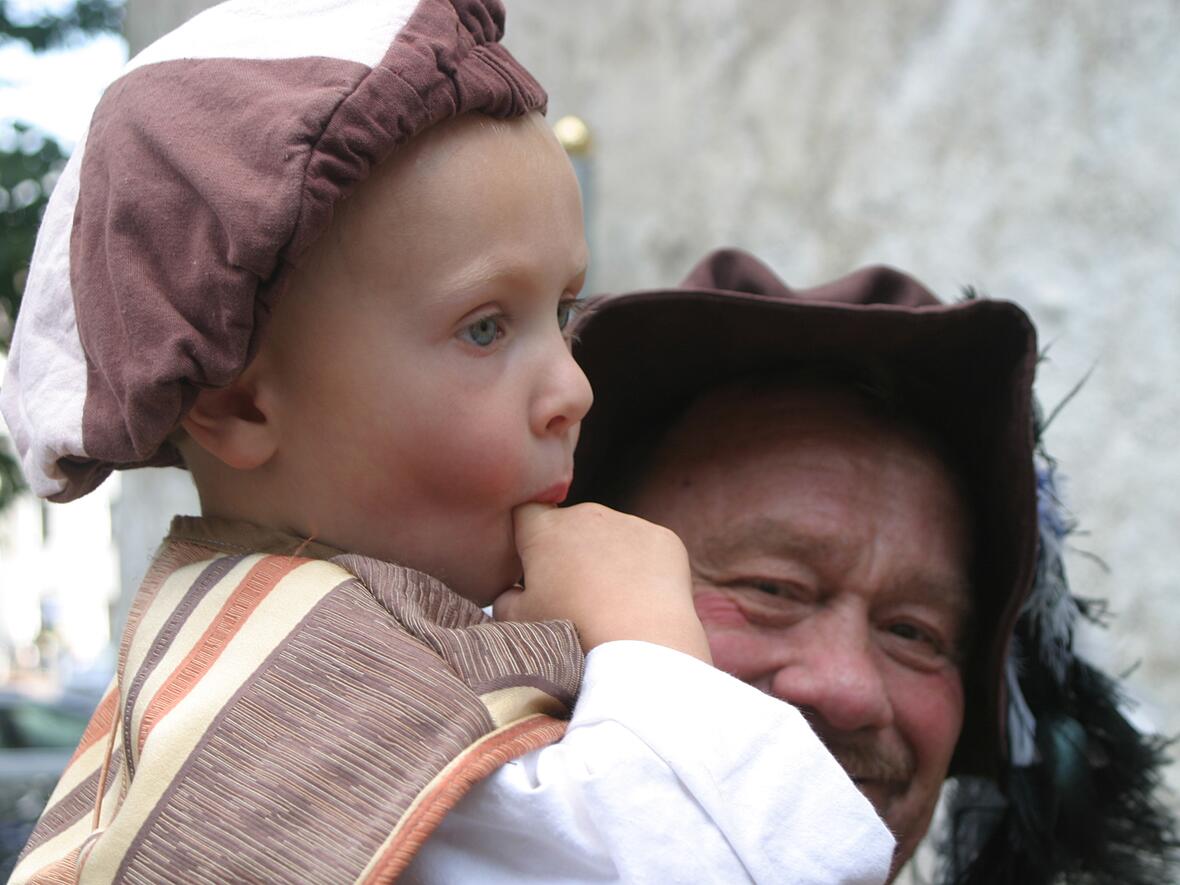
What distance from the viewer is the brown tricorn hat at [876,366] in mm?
2141

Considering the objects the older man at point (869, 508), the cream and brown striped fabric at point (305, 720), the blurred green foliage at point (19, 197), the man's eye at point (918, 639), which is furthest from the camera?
the blurred green foliage at point (19, 197)

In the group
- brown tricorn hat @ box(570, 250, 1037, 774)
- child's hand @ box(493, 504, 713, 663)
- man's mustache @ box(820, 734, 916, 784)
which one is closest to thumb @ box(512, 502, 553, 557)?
child's hand @ box(493, 504, 713, 663)

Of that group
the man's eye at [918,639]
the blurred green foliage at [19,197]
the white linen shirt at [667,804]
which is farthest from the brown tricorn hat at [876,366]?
the blurred green foliage at [19,197]

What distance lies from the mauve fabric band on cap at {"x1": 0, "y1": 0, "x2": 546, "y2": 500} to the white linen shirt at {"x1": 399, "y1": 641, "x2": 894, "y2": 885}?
45 cm

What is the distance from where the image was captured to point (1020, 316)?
214cm

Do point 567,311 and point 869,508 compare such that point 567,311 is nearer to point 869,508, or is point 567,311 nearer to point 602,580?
point 602,580

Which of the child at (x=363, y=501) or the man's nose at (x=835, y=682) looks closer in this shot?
the child at (x=363, y=501)

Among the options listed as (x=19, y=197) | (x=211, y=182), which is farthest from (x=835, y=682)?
(x=19, y=197)

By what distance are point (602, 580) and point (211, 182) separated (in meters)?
0.52

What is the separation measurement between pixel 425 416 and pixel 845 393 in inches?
50.2

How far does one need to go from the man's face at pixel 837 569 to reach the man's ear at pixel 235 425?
1038 mm

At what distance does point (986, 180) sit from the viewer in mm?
4000

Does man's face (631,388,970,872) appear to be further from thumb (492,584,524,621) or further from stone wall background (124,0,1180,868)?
thumb (492,584,524,621)

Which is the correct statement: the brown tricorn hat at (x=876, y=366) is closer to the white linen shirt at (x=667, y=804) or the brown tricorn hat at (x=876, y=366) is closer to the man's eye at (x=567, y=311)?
the man's eye at (x=567, y=311)
